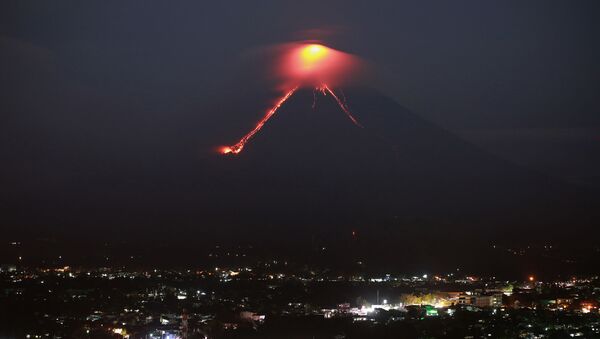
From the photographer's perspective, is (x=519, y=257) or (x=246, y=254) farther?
(x=246, y=254)

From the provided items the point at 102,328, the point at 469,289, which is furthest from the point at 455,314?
the point at 102,328

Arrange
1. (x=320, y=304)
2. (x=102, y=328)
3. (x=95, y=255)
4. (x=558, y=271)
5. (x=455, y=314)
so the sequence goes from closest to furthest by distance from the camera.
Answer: (x=102, y=328)
(x=455, y=314)
(x=320, y=304)
(x=558, y=271)
(x=95, y=255)

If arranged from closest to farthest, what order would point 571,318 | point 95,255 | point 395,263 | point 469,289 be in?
point 571,318, point 469,289, point 395,263, point 95,255

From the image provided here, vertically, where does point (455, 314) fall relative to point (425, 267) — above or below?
below

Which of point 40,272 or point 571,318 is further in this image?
point 40,272

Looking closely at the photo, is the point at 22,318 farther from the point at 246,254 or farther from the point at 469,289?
the point at 246,254

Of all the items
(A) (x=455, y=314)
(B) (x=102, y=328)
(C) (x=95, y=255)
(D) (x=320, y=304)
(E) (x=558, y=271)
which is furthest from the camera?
(C) (x=95, y=255)

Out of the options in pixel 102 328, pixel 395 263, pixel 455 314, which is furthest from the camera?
pixel 395 263

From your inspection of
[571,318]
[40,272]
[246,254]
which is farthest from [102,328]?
[246,254]

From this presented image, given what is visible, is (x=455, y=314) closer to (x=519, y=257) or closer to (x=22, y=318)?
(x=22, y=318)
